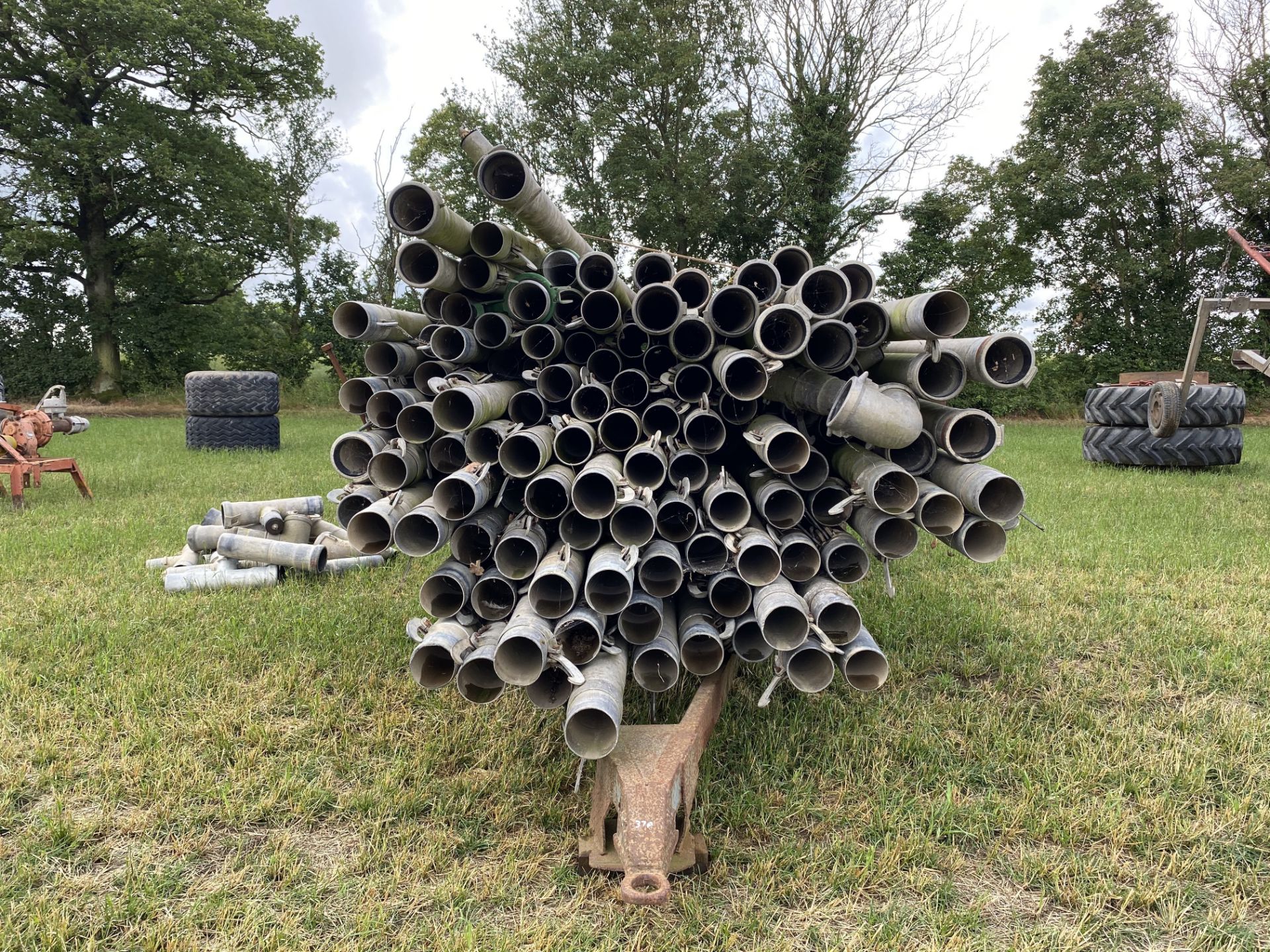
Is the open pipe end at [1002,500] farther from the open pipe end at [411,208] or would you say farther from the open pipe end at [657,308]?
the open pipe end at [411,208]

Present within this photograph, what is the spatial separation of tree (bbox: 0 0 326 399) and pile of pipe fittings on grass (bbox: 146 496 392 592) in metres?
19.6

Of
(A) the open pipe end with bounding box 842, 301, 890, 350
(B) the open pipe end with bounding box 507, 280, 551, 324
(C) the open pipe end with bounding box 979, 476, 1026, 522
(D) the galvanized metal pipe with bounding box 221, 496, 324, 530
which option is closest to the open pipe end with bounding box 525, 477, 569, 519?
(B) the open pipe end with bounding box 507, 280, 551, 324

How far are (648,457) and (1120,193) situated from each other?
86.4 ft

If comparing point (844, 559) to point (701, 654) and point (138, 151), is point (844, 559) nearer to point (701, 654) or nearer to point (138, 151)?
point (701, 654)

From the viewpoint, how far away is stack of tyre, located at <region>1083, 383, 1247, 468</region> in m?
9.80

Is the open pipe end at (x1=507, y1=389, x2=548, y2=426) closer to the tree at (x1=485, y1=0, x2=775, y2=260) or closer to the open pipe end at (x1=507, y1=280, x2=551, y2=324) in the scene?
the open pipe end at (x1=507, y1=280, x2=551, y2=324)

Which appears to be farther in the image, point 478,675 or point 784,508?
point 784,508

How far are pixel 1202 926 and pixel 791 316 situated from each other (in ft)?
6.99

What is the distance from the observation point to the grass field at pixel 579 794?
1913 millimetres

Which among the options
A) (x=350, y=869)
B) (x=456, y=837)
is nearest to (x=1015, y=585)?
(x=456, y=837)

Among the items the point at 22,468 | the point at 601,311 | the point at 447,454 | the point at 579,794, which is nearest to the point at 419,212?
the point at 601,311

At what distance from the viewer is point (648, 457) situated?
244 centimetres

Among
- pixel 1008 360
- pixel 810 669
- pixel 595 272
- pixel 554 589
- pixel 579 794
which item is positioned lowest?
pixel 579 794

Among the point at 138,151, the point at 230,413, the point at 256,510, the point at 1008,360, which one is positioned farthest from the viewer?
the point at 138,151
